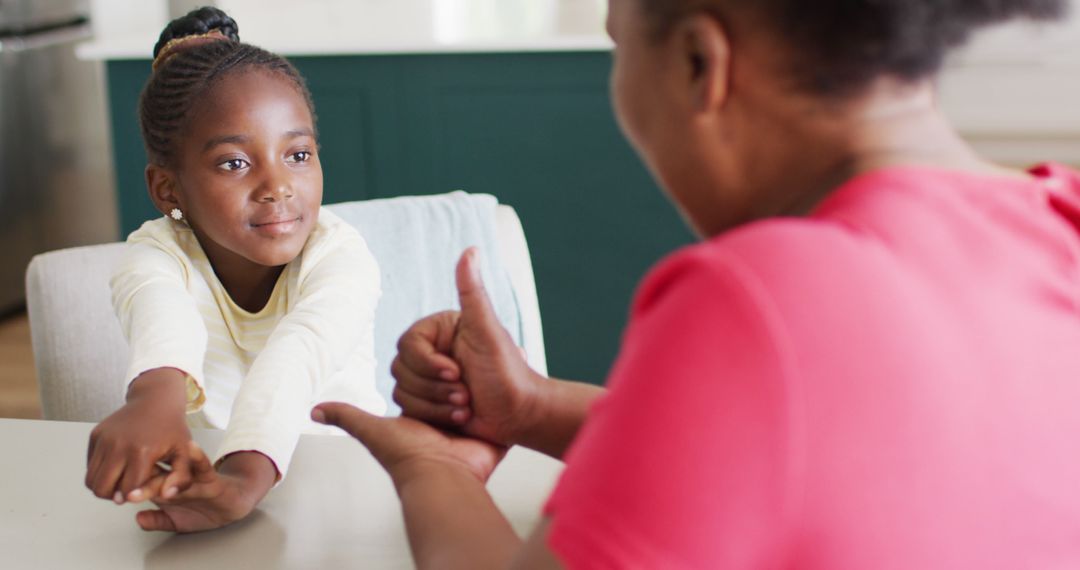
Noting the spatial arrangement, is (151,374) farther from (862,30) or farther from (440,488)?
(862,30)

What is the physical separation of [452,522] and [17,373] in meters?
3.23

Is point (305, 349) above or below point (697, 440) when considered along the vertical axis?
below

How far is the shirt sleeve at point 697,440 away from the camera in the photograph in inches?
18.1

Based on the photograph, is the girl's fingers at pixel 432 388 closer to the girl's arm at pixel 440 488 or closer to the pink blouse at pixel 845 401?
the girl's arm at pixel 440 488

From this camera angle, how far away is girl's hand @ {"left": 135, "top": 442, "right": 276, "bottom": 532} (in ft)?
2.86

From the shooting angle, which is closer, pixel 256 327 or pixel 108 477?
pixel 108 477

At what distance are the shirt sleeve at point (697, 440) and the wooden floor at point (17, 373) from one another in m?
2.91

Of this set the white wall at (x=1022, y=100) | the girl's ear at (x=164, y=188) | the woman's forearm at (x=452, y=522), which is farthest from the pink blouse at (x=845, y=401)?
the white wall at (x=1022, y=100)

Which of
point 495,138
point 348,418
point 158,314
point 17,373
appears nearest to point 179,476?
point 348,418

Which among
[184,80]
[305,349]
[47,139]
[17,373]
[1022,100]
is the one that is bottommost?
[17,373]

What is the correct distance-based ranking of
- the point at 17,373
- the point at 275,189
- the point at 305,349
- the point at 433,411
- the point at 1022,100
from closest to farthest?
the point at 433,411 < the point at 305,349 < the point at 275,189 < the point at 17,373 < the point at 1022,100

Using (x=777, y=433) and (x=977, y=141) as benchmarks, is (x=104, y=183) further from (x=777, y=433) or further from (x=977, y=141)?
(x=777, y=433)

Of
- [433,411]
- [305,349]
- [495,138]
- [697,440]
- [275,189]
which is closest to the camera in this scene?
[697,440]

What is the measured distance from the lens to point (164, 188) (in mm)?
1435
